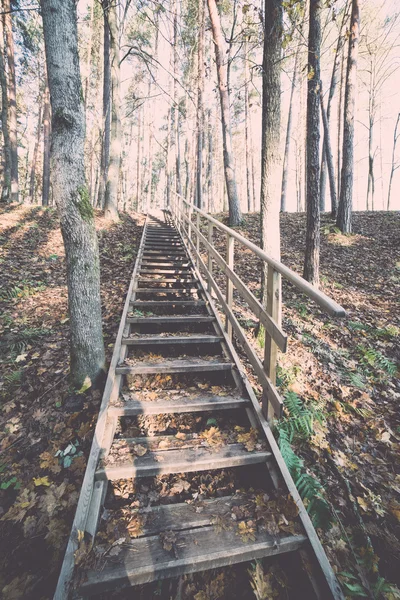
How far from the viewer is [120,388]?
303 cm

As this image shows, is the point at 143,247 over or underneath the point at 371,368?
over

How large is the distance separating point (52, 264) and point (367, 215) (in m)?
12.3

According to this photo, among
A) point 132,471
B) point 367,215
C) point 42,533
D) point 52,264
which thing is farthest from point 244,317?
point 367,215

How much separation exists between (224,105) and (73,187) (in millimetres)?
9221

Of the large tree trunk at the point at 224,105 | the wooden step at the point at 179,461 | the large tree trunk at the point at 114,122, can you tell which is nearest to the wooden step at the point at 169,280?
the wooden step at the point at 179,461

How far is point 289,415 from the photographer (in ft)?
10.1

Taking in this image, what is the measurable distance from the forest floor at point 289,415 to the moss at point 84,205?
1752mm

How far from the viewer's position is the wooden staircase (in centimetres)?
167

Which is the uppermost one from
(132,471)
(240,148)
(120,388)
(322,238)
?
(240,148)

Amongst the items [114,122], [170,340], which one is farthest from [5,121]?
[170,340]

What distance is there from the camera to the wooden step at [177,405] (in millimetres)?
2600

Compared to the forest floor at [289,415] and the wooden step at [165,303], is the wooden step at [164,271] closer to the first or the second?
the forest floor at [289,415]

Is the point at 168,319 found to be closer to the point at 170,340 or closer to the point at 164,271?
the point at 170,340

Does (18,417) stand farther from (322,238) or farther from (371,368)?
(322,238)
